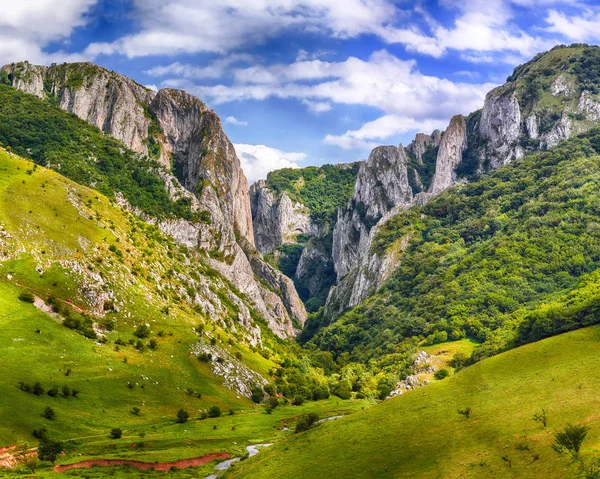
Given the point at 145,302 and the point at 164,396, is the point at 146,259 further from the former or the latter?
the point at 164,396

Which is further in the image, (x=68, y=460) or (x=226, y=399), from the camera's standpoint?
(x=226, y=399)

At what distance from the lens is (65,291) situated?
12069 cm

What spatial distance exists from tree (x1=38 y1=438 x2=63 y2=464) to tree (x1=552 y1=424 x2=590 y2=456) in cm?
5464

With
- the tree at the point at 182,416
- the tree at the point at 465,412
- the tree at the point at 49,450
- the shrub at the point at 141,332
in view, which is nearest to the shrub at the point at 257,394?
the shrub at the point at 141,332

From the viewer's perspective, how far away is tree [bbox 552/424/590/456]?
153ft

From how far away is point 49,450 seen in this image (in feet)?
224

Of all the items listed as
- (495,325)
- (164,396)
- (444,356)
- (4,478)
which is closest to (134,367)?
(164,396)

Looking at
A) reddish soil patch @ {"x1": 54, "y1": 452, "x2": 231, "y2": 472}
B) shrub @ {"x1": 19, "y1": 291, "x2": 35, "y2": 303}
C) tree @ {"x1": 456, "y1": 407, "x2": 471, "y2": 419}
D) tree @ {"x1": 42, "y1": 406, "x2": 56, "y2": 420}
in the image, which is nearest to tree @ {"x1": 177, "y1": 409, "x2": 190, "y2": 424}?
reddish soil patch @ {"x1": 54, "y1": 452, "x2": 231, "y2": 472}

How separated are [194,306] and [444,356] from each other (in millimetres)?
80567

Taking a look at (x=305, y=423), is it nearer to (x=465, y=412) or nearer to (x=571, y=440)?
(x=465, y=412)

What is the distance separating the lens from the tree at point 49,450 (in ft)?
220

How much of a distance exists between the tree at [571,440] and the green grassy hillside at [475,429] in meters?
0.71

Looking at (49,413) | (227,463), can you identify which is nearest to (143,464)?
(227,463)

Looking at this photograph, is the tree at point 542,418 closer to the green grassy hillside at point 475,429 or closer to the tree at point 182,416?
the green grassy hillside at point 475,429
